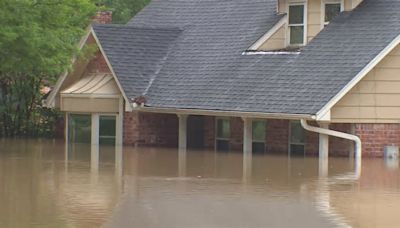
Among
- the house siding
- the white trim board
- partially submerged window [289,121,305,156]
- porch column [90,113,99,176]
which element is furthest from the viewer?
the white trim board

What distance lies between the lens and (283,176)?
96.0 feet

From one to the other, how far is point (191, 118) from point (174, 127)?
936 millimetres

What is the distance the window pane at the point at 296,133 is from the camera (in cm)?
3834

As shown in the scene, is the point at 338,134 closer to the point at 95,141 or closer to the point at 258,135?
the point at 258,135

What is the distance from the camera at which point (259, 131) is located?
39.9 metres

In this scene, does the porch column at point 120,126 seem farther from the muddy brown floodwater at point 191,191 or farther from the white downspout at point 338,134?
the white downspout at point 338,134

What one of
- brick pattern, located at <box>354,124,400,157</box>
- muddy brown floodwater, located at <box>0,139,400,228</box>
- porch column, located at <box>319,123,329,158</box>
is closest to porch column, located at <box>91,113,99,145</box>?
muddy brown floodwater, located at <box>0,139,400,228</box>

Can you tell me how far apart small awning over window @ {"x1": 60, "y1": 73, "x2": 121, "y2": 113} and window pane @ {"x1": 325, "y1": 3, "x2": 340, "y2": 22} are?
8.59 meters

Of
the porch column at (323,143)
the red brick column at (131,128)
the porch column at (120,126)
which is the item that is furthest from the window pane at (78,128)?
the porch column at (323,143)

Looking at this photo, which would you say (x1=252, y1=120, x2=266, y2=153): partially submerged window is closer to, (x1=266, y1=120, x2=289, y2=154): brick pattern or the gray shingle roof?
(x1=266, y1=120, x2=289, y2=154): brick pattern

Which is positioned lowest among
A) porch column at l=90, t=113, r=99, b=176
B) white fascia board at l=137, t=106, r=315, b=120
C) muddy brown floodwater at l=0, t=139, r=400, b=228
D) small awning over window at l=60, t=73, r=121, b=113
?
muddy brown floodwater at l=0, t=139, r=400, b=228

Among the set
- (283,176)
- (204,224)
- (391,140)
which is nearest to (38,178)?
(283,176)

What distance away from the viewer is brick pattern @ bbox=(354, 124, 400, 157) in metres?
36.2

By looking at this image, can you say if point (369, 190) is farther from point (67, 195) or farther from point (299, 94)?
point (299, 94)
